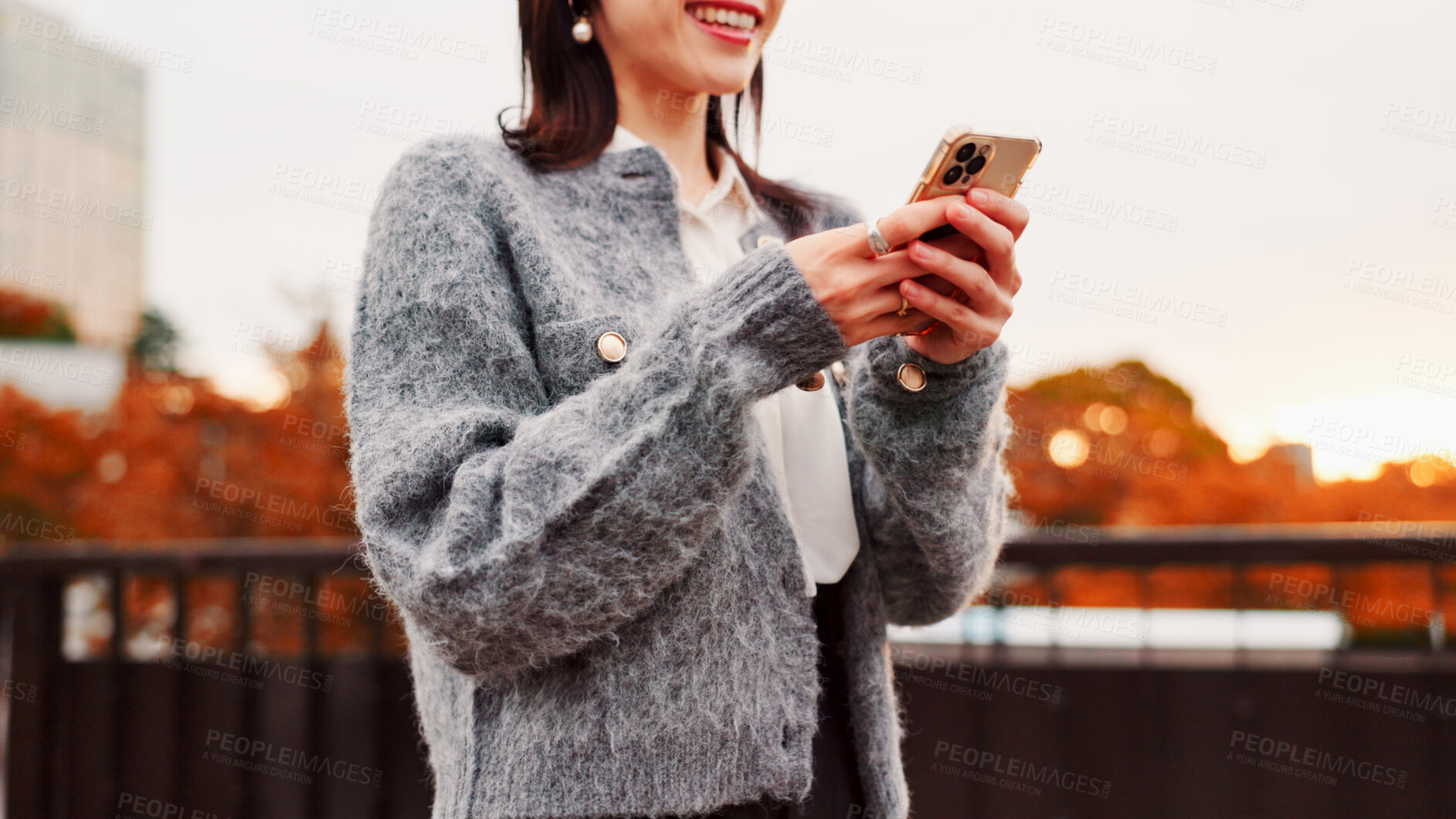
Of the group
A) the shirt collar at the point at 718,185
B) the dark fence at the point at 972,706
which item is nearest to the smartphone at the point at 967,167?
the shirt collar at the point at 718,185

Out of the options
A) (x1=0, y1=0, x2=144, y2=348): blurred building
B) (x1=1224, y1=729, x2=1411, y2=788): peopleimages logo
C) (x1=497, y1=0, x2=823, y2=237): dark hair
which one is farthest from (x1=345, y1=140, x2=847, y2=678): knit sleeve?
(x1=0, y1=0, x2=144, y2=348): blurred building

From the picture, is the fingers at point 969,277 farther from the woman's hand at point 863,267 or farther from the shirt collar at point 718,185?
the shirt collar at point 718,185

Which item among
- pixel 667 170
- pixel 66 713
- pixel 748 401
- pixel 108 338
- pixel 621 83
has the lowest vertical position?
pixel 66 713

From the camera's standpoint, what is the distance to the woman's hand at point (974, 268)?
0.71 meters

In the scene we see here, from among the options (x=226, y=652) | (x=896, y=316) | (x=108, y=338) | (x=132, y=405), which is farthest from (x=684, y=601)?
(x=108, y=338)

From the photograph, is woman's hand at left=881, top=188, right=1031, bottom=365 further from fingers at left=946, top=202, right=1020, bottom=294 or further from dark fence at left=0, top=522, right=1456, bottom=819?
dark fence at left=0, top=522, right=1456, bottom=819

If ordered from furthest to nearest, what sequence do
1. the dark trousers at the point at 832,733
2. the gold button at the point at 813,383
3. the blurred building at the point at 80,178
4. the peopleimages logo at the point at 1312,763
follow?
the blurred building at the point at 80,178, the peopleimages logo at the point at 1312,763, the dark trousers at the point at 832,733, the gold button at the point at 813,383

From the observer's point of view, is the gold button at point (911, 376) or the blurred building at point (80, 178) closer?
the gold button at point (911, 376)

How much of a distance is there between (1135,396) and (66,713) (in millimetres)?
13325

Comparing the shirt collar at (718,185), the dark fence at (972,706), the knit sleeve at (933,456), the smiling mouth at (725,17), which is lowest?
the dark fence at (972,706)

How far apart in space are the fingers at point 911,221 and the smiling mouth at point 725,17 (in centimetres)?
42

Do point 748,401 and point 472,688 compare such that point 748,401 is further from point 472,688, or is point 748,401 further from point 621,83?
point 621,83

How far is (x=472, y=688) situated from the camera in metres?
0.83

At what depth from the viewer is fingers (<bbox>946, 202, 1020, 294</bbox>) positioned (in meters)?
0.71
